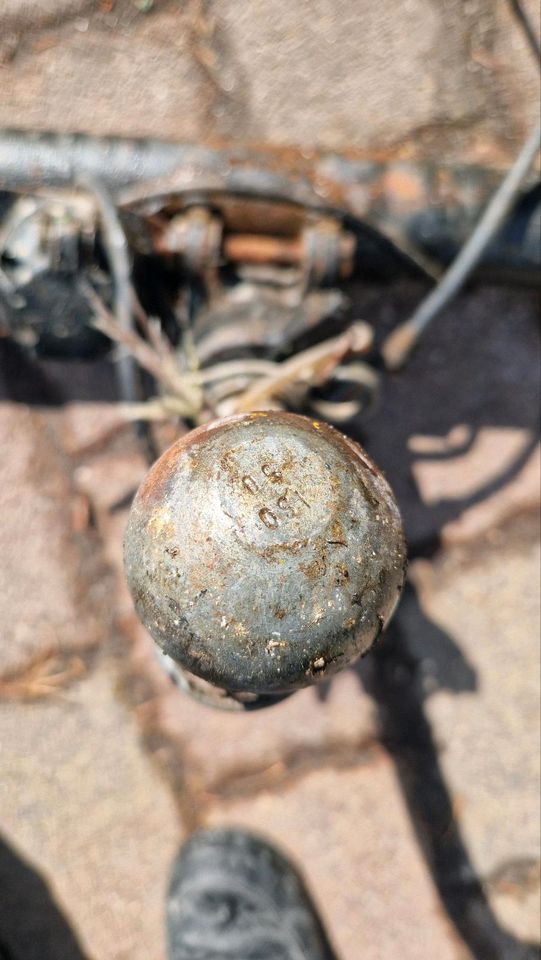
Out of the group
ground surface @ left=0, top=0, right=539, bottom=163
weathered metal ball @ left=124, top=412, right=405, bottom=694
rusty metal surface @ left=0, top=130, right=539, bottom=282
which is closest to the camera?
weathered metal ball @ left=124, top=412, right=405, bottom=694

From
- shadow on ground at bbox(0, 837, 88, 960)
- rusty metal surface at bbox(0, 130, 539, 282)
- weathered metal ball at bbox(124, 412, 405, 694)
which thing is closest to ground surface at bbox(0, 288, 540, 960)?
shadow on ground at bbox(0, 837, 88, 960)

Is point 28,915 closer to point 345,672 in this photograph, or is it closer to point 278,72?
point 345,672

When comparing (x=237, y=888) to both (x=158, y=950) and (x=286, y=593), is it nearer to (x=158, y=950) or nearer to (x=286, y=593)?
(x=158, y=950)

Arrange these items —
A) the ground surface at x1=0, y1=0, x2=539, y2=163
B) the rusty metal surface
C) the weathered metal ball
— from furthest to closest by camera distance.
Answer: the ground surface at x1=0, y1=0, x2=539, y2=163 → the rusty metal surface → the weathered metal ball

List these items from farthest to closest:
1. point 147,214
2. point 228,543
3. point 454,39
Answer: point 454,39 → point 147,214 → point 228,543

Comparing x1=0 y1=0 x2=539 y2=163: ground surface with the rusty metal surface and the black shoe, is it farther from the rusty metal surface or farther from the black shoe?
the black shoe

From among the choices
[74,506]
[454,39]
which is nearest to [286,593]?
[74,506]

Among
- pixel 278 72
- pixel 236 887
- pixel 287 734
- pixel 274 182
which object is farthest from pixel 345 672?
pixel 278 72
